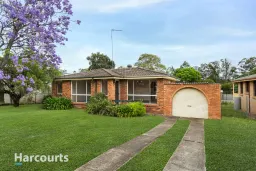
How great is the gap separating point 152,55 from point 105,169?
46912 millimetres

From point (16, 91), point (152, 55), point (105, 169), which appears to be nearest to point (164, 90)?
point (105, 169)

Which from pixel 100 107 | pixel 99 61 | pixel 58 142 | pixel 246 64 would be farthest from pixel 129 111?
pixel 246 64

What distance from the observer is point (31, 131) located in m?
8.41

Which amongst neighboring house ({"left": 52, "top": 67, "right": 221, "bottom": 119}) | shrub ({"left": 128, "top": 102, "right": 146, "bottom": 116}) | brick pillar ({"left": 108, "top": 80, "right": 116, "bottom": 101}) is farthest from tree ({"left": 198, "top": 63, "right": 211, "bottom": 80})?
shrub ({"left": 128, "top": 102, "right": 146, "bottom": 116})

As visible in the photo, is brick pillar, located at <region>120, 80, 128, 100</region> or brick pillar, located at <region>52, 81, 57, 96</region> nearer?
brick pillar, located at <region>120, 80, 128, 100</region>

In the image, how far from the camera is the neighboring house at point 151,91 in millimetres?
13102

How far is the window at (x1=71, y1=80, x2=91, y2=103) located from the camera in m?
18.5

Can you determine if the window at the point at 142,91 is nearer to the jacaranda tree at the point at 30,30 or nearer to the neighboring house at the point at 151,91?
the neighboring house at the point at 151,91

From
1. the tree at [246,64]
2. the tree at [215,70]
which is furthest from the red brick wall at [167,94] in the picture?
the tree at [246,64]

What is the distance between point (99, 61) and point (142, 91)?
87.4ft

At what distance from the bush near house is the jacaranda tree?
28.9ft

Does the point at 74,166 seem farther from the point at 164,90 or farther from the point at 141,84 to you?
the point at 141,84

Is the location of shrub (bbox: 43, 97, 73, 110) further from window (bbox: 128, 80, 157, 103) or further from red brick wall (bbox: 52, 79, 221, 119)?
window (bbox: 128, 80, 157, 103)

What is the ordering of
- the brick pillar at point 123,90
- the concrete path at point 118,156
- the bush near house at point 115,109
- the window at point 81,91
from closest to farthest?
the concrete path at point 118,156
the bush near house at point 115,109
the brick pillar at point 123,90
the window at point 81,91
